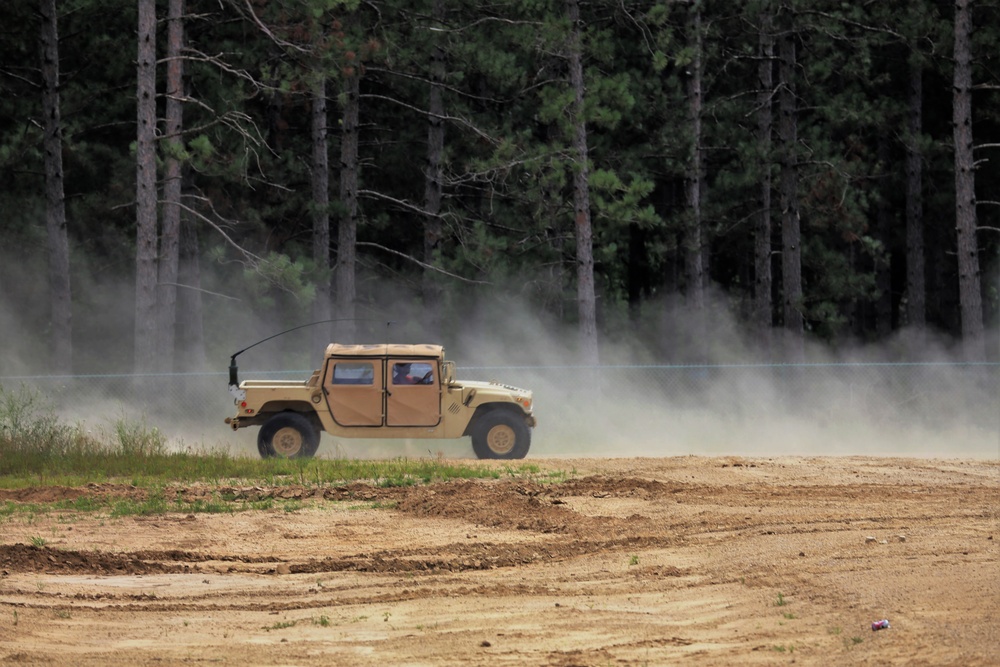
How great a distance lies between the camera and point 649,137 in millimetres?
36906

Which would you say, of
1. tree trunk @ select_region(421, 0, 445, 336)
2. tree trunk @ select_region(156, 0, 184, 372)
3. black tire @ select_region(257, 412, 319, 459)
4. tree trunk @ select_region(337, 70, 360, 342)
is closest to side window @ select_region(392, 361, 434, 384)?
black tire @ select_region(257, 412, 319, 459)

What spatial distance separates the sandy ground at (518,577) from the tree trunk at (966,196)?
1312 cm

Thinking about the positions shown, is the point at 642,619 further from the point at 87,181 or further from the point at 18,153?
the point at 87,181

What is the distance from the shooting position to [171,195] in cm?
2766

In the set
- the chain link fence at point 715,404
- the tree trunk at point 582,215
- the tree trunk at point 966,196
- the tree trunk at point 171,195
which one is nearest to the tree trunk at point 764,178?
the tree trunk at point 966,196

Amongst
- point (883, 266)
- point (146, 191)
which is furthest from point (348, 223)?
point (883, 266)

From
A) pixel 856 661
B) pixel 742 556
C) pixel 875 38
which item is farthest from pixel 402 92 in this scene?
pixel 856 661

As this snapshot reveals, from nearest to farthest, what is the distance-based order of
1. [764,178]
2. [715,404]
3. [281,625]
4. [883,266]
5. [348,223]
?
[281,625] → [715,404] → [348,223] → [764,178] → [883,266]

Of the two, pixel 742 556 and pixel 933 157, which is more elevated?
pixel 933 157

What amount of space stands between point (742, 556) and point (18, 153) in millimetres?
26813

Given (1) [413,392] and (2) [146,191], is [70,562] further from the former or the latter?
(2) [146,191]

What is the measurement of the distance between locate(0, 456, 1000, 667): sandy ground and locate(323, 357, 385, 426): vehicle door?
10.2 feet

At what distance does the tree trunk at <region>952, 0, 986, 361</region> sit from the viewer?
1145 inches

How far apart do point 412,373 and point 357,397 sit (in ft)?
3.01
